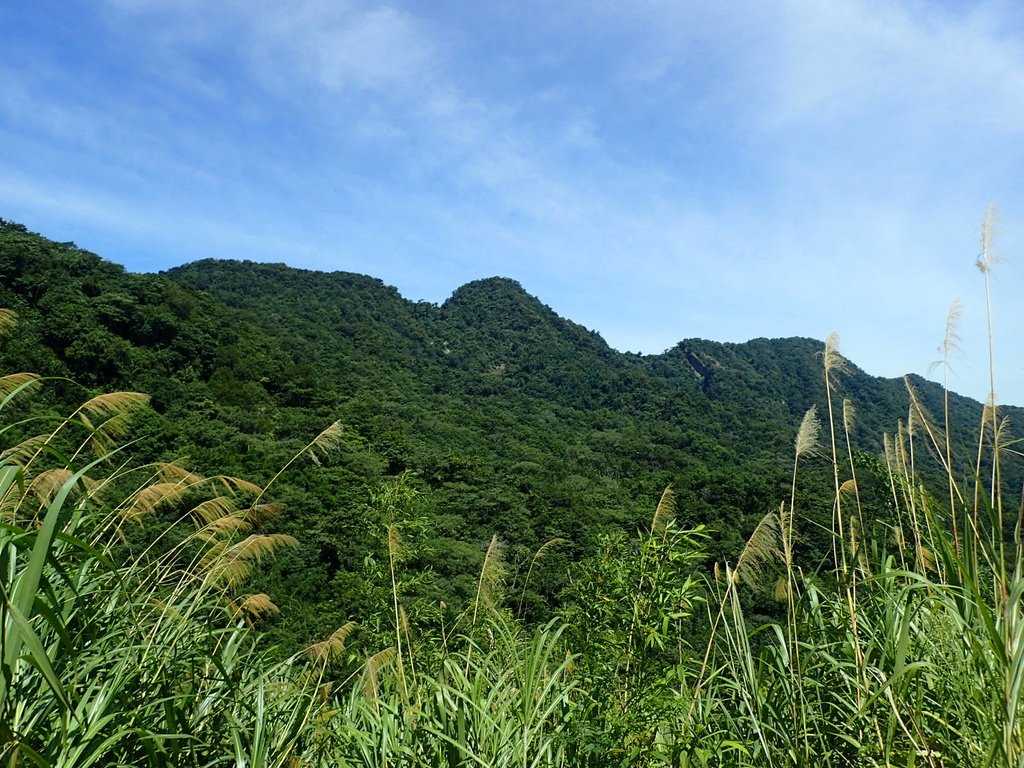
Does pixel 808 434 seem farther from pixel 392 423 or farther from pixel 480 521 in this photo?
pixel 392 423

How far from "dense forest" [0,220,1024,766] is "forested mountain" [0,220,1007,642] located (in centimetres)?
18

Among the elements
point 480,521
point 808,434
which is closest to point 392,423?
point 480,521

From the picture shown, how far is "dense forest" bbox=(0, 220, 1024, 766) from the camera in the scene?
85.0 inches

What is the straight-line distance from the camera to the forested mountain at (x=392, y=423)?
2089cm

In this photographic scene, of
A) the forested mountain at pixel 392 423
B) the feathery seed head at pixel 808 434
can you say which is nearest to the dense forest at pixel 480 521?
the feathery seed head at pixel 808 434

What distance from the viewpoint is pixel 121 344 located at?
28.5 m

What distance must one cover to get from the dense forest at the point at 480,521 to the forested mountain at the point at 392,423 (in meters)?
0.18

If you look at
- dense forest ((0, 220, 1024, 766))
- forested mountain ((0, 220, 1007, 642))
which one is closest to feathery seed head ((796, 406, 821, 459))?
dense forest ((0, 220, 1024, 766))

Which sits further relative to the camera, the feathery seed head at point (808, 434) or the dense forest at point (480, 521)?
the feathery seed head at point (808, 434)

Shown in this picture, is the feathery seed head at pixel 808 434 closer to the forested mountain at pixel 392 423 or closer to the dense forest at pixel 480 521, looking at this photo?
the dense forest at pixel 480 521

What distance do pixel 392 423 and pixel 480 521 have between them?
38.3 ft

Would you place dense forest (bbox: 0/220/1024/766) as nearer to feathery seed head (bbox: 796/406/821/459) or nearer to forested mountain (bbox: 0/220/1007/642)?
feathery seed head (bbox: 796/406/821/459)

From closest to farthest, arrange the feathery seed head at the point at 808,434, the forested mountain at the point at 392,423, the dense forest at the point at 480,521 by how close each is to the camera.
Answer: the dense forest at the point at 480,521, the feathery seed head at the point at 808,434, the forested mountain at the point at 392,423

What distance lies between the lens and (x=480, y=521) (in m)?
28.7
